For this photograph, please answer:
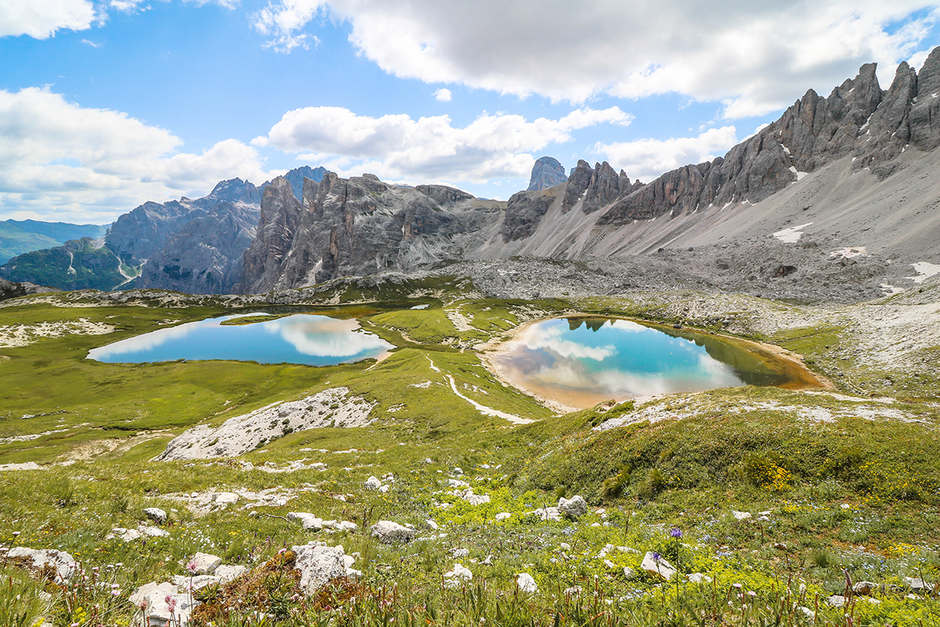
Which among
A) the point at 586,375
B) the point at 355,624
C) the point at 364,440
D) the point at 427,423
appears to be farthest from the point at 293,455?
the point at 586,375

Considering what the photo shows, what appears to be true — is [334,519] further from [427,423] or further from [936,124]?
[936,124]

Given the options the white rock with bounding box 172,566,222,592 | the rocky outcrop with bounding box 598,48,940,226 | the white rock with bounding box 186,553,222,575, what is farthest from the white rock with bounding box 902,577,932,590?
the rocky outcrop with bounding box 598,48,940,226

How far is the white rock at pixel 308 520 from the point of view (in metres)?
11.4

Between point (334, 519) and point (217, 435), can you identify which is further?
point (217, 435)

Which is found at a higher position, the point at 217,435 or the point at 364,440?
the point at 364,440

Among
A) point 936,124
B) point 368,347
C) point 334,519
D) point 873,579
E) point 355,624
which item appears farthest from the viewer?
point 936,124

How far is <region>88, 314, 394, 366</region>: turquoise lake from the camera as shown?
9650cm

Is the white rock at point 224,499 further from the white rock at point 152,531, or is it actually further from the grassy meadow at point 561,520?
the white rock at point 152,531

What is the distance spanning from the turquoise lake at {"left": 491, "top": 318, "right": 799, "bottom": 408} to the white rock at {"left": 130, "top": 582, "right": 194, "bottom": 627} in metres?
52.3

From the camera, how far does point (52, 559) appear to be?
666 cm

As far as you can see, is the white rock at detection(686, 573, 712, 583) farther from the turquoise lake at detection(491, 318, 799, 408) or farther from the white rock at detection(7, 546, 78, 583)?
the turquoise lake at detection(491, 318, 799, 408)

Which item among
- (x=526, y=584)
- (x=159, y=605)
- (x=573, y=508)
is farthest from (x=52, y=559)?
(x=573, y=508)

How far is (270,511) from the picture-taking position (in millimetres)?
13031

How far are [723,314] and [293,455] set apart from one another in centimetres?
11615
